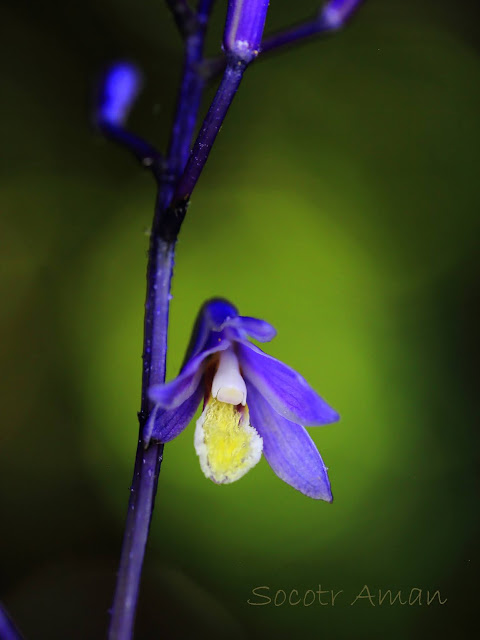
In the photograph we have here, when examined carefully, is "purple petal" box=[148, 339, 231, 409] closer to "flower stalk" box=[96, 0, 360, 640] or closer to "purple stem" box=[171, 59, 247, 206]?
"flower stalk" box=[96, 0, 360, 640]

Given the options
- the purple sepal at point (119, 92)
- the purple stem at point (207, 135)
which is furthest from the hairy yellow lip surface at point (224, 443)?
the purple sepal at point (119, 92)

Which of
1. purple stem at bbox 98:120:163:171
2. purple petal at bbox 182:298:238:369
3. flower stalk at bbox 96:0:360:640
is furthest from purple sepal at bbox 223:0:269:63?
purple petal at bbox 182:298:238:369

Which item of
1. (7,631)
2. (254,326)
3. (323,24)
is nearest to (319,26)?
(323,24)

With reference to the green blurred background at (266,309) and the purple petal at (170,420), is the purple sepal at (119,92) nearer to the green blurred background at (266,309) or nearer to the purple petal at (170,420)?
the purple petal at (170,420)

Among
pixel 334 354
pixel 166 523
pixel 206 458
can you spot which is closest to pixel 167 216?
pixel 206 458

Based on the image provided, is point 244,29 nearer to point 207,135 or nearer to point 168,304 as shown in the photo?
point 207,135
